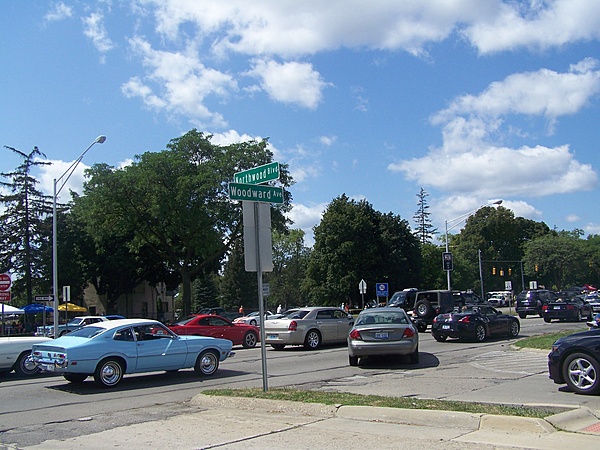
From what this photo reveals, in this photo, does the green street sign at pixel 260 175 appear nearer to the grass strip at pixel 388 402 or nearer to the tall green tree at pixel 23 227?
the grass strip at pixel 388 402

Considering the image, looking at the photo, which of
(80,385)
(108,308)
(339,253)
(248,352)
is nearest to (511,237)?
(339,253)

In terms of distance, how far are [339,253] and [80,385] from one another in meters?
49.9

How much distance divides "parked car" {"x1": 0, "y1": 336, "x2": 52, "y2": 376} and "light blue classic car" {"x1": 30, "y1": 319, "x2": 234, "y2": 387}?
232cm

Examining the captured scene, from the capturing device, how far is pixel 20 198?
2082 inches

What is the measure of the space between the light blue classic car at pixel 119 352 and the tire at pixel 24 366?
2456 mm

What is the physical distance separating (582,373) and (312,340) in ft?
39.9

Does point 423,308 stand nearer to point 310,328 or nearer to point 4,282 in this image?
point 310,328

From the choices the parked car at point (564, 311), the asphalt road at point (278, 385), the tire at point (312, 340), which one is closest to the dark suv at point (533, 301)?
the parked car at point (564, 311)

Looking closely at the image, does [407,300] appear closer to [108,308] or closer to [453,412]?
[453,412]

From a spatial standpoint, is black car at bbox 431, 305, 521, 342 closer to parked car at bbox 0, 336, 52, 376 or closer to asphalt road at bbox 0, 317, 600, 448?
asphalt road at bbox 0, 317, 600, 448

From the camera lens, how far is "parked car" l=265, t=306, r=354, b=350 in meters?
21.2

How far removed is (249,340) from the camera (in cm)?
2423

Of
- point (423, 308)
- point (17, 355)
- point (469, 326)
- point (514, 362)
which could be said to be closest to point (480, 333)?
point (469, 326)

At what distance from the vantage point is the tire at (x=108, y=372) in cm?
1302
